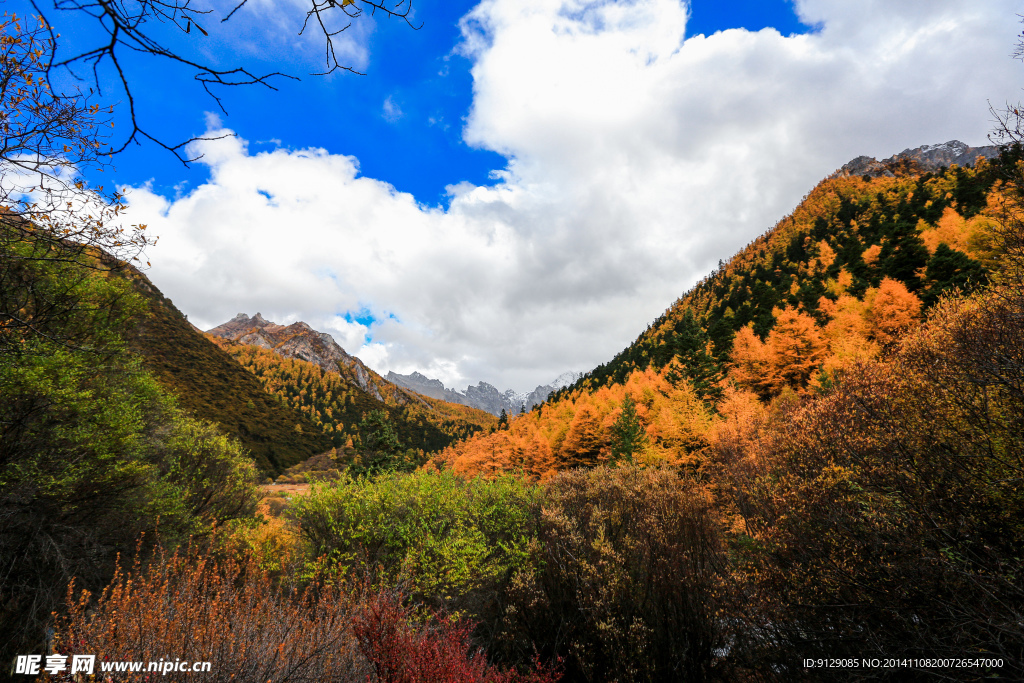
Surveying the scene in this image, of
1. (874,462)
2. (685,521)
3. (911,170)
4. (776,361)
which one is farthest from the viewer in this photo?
(911,170)

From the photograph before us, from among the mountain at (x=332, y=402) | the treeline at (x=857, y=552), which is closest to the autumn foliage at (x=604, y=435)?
the treeline at (x=857, y=552)

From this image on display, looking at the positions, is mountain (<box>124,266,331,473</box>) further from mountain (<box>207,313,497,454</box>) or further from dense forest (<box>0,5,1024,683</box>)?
dense forest (<box>0,5,1024,683</box>)

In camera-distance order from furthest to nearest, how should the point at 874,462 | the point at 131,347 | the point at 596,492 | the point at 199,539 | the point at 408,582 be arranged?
the point at 131,347 < the point at 199,539 < the point at 596,492 < the point at 408,582 < the point at 874,462

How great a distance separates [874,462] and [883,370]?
18.7 feet

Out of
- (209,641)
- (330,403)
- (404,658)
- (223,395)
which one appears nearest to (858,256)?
(404,658)

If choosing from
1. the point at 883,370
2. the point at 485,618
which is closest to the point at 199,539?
the point at 485,618

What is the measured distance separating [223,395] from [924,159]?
269 m

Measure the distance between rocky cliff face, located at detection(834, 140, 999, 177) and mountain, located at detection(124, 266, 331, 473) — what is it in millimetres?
201032

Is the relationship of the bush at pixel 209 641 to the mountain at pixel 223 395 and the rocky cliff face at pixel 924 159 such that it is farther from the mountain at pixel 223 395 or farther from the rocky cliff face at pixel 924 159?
the rocky cliff face at pixel 924 159

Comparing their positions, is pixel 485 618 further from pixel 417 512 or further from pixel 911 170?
pixel 911 170

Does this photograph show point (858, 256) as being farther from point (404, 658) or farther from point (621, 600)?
point (404, 658)

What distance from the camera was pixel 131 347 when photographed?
1659cm

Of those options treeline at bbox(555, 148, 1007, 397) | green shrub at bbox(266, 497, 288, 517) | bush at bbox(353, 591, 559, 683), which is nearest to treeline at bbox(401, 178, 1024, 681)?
bush at bbox(353, 591, 559, 683)

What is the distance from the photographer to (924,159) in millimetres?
154750
